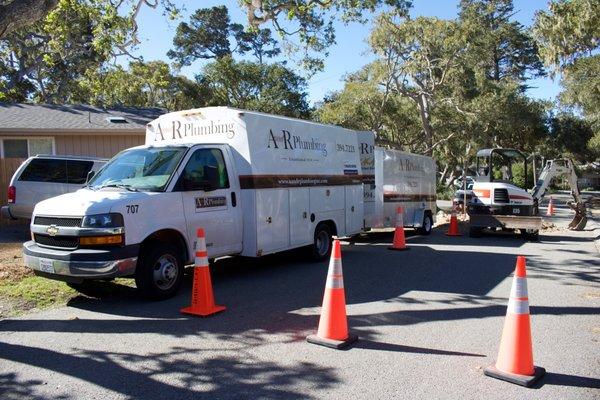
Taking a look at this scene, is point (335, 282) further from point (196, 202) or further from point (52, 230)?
point (52, 230)

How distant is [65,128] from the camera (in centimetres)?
1797

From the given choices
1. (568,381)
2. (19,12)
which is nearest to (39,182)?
(19,12)

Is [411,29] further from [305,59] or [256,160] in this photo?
[256,160]

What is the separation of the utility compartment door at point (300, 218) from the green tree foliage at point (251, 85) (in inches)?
1035

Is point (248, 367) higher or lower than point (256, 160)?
lower

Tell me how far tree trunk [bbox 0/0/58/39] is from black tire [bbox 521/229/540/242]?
13.2 m

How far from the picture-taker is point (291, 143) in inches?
384

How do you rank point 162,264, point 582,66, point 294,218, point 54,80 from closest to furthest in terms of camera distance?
point 162,264 < point 294,218 < point 582,66 < point 54,80

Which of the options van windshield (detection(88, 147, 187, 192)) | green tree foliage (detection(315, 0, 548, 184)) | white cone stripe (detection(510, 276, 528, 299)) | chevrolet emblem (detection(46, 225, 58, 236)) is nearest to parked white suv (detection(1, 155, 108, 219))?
van windshield (detection(88, 147, 187, 192))

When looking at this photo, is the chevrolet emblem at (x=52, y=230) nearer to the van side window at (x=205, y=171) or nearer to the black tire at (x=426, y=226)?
the van side window at (x=205, y=171)

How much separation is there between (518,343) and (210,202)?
4889 mm

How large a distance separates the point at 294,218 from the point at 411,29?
2298cm

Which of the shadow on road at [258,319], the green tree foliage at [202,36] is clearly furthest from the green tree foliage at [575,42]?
the green tree foliage at [202,36]

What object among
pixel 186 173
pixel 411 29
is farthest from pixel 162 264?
pixel 411 29
